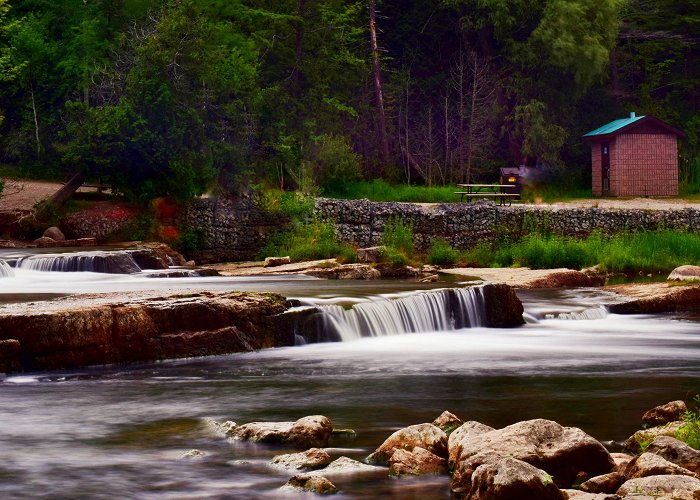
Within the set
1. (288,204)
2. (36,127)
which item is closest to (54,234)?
(36,127)

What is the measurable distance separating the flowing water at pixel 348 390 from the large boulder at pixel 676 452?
183 centimetres

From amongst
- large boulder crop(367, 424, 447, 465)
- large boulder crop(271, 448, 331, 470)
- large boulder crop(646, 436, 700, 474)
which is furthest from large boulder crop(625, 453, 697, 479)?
large boulder crop(271, 448, 331, 470)

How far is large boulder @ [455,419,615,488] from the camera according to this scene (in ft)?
33.1

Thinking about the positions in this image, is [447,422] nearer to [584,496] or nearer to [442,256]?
[584,496]

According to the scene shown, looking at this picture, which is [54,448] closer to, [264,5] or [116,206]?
[116,206]

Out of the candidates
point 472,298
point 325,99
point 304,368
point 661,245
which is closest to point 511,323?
point 472,298

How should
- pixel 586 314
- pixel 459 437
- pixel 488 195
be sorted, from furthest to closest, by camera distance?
pixel 488 195
pixel 586 314
pixel 459 437

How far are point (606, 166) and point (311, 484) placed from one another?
38.9 meters

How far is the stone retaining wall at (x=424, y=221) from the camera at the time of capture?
36375 mm

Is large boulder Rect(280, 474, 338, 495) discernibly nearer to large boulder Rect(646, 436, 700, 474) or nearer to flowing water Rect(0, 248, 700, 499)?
flowing water Rect(0, 248, 700, 499)

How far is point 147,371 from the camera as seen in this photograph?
16.8m

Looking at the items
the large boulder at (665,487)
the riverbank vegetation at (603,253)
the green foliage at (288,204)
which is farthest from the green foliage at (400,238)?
the large boulder at (665,487)

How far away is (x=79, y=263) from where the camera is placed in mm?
28469

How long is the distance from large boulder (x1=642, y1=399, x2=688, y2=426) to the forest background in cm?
2470
